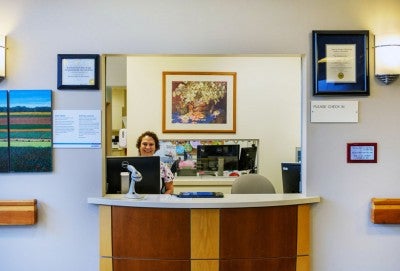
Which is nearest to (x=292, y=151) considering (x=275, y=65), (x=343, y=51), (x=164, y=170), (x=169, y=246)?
(x=275, y=65)

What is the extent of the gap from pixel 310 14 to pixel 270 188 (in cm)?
158

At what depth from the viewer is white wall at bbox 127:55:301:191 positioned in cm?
532

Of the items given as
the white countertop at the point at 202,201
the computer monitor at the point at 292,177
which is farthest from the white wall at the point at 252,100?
the white countertop at the point at 202,201

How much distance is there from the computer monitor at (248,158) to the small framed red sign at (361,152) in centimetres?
255

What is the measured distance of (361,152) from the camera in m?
2.85

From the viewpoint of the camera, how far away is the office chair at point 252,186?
3660mm

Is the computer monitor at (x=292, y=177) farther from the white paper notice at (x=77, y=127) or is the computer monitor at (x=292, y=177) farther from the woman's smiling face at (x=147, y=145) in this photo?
the white paper notice at (x=77, y=127)

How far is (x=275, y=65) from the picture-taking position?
543 cm

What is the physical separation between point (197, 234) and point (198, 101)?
2.87 meters

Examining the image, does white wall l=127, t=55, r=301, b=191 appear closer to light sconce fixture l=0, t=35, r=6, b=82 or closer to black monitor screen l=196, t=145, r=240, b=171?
black monitor screen l=196, t=145, r=240, b=171

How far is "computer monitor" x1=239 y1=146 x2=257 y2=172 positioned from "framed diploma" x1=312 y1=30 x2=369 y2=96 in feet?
8.58

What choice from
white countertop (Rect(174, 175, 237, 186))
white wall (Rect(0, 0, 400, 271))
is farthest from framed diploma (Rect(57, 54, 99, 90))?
white countertop (Rect(174, 175, 237, 186))

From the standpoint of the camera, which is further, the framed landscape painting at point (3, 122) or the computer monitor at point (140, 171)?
the computer monitor at point (140, 171)

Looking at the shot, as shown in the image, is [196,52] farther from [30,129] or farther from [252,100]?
[252,100]
